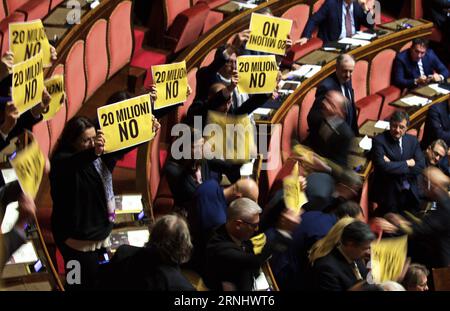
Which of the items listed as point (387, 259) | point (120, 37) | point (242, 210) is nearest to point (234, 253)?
point (242, 210)

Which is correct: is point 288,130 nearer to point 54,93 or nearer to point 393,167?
point 393,167

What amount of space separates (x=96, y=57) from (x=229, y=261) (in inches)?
92.7

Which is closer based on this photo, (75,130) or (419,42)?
(75,130)

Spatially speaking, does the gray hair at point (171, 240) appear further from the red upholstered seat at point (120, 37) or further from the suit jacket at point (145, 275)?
the red upholstered seat at point (120, 37)

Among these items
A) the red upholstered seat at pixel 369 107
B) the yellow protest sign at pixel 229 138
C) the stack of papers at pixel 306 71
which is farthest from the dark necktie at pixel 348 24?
the yellow protest sign at pixel 229 138

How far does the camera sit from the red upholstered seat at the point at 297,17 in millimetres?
7016

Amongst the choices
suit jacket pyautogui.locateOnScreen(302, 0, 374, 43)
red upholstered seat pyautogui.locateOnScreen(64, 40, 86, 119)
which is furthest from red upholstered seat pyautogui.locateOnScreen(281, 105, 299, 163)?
red upholstered seat pyautogui.locateOnScreen(64, 40, 86, 119)

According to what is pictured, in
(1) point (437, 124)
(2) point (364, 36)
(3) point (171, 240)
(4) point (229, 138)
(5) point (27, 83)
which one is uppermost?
(5) point (27, 83)

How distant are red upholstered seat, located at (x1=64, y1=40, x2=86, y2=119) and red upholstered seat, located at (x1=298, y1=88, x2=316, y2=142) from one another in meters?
1.31

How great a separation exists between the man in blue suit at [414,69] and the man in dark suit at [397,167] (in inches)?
45.5

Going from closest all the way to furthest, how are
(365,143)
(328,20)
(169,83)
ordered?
(169,83) < (365,143) < (328,20)

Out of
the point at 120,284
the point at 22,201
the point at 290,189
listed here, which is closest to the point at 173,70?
the point at 290,189

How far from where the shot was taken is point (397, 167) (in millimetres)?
5750

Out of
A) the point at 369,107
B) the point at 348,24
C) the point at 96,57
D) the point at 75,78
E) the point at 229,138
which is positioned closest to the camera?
the point at 229,138
